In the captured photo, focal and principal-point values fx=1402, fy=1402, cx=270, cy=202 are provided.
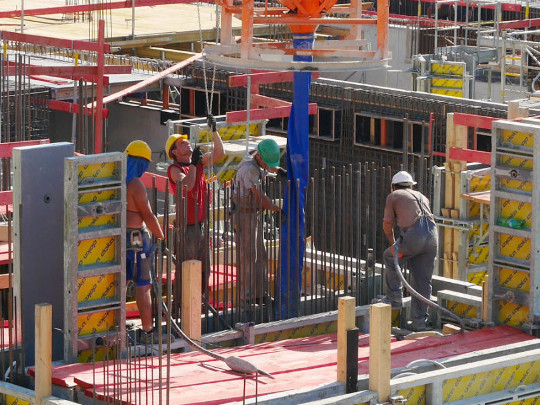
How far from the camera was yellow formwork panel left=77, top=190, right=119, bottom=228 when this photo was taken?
12219 mm

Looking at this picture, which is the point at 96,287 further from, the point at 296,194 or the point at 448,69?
the point at 448,69

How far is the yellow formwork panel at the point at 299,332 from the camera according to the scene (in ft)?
45.9

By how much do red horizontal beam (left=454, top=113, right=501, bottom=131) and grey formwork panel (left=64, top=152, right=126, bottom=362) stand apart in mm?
6930

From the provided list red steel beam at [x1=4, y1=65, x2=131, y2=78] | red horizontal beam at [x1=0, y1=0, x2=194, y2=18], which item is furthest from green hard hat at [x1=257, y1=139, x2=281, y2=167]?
red horizontal beam at [x1=0, y1=0, x2=194, y2=18]

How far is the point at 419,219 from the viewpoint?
14.3m

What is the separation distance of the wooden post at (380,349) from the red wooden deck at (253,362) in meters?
0.47

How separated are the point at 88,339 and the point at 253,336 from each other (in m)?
1.94

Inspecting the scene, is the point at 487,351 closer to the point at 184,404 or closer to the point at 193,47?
the point at 184,404

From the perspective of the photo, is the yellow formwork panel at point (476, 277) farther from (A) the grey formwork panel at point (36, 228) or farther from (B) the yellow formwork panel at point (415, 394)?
(A) the grey formwork panel at point (36, 228)

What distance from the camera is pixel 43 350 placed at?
1120cm

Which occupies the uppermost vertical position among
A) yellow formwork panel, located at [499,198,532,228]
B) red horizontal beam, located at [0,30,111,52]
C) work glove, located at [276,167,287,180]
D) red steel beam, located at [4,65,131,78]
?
red horizontal beam, located at [0,30,111,52]

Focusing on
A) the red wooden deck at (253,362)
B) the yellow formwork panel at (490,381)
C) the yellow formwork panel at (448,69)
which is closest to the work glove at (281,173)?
the red wooden deck at (253,362)

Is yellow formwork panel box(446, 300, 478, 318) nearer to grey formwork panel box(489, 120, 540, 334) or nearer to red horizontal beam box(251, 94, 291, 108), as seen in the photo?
grey formwork panel box(489, 120, 540, 334)

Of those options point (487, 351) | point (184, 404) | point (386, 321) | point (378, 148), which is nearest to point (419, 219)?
point (487, 351)
